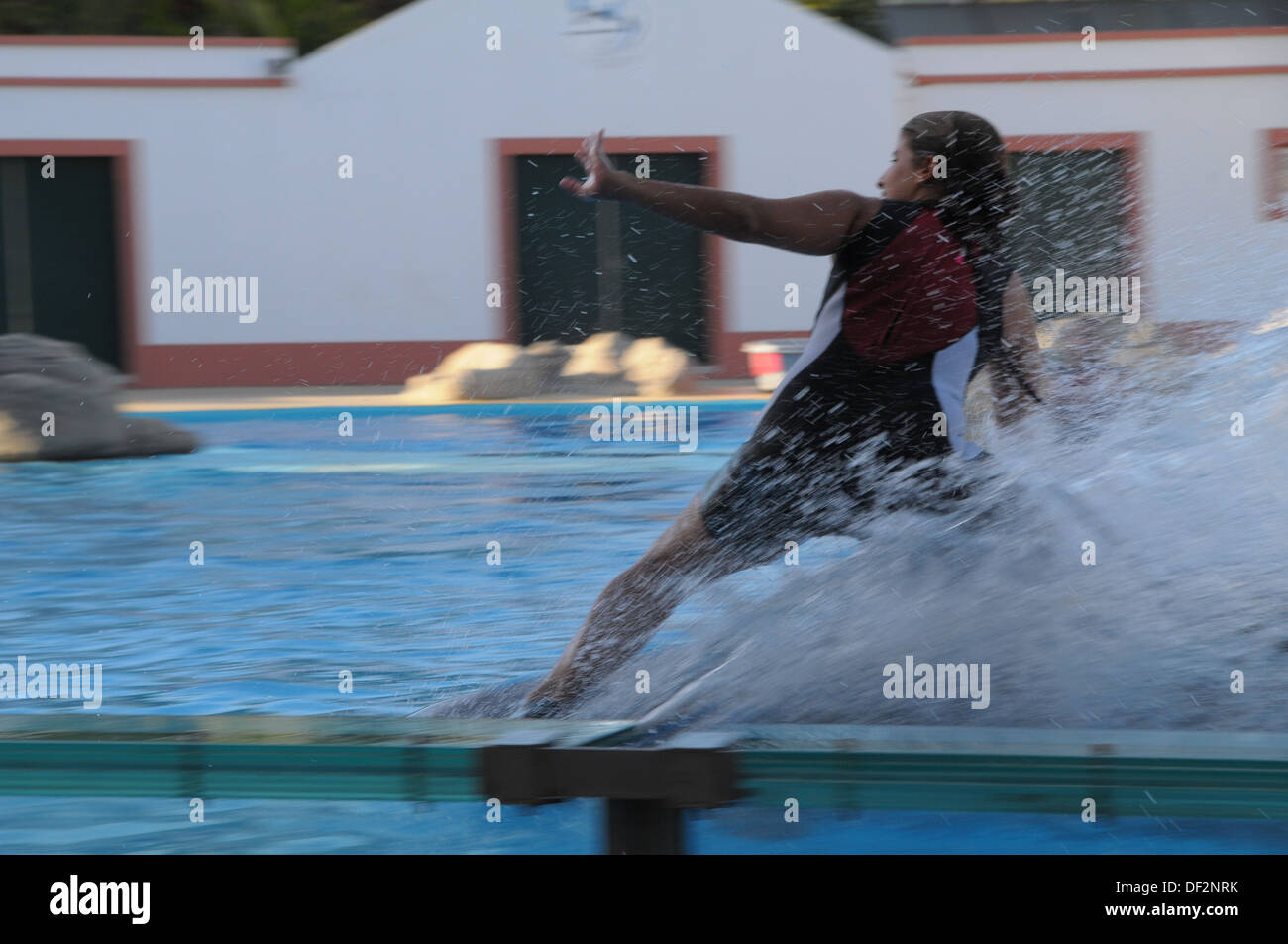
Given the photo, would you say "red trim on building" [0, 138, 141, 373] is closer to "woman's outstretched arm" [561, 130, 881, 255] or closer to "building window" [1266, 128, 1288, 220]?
"building window" [1266, 128, 1288, 220]

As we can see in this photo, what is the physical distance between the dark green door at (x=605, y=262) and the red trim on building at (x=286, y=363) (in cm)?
126

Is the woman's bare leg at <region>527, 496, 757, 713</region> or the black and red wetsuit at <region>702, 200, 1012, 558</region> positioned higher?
the black and red wetsuit at <region>702, 200, 1012, 558</region>

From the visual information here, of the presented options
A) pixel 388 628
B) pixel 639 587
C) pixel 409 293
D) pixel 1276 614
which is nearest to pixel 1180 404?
pixel 1276 614

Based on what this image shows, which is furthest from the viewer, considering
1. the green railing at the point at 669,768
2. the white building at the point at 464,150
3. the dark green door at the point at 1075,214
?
the dark green door at the point at 1075,214

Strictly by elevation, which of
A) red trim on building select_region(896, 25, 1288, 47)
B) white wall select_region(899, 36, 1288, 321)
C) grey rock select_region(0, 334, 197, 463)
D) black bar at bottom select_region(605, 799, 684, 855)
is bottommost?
black bar at bottom select_region(605, 799, 684, 855)

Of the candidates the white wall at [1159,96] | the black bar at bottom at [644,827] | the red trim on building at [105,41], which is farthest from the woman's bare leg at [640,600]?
the red trim on building at [105,41]

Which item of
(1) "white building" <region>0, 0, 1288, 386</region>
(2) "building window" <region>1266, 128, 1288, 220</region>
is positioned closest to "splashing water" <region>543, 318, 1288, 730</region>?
(1) "white building" <region>0, 0, 1288, 386</region>

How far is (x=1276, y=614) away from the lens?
2.85 meters

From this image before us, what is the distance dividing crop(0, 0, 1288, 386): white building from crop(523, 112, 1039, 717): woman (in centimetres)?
1009

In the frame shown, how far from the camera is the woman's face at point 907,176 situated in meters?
2.57

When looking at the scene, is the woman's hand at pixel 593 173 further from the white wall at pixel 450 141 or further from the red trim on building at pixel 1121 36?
the red trim on building at pixel 1121 36

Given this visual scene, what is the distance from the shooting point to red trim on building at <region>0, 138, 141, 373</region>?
Result: 40.4 ft

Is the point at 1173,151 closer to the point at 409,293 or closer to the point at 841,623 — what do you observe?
the point at 409,293

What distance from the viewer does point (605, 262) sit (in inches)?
527
